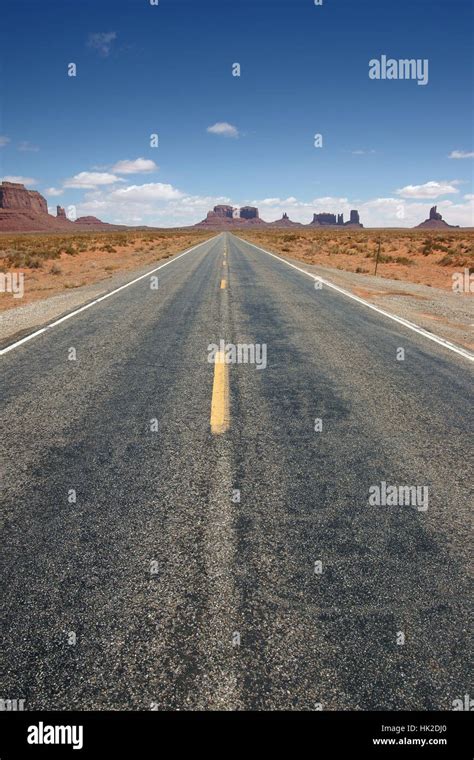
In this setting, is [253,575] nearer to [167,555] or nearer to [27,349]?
[167,555]

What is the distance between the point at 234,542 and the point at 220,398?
247cm

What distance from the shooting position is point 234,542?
279cm

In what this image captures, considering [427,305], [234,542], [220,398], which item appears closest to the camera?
[234,542]

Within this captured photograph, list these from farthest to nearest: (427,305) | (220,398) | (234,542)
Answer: (427,305) < (220,398) < (234,542)

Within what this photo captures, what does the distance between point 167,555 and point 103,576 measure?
1.21ft

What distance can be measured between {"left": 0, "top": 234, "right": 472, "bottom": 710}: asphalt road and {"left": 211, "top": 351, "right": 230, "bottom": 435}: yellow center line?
0.32 ft

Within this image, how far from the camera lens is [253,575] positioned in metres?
2.52

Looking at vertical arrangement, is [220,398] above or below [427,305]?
below

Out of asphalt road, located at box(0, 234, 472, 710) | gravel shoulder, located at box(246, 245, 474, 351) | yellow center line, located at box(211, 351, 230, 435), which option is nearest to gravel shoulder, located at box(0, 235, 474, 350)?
gravel shoulder, located at box(246, 245, 474, 351)

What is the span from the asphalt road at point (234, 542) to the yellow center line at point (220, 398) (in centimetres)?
10

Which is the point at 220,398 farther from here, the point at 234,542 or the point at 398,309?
the point at 398,309

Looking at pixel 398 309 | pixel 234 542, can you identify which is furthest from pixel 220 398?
pixel 398 309

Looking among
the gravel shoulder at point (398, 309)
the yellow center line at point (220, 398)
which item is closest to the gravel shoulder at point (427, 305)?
the gravel shoulder at point (398, 309)

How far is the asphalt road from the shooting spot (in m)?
1.98
